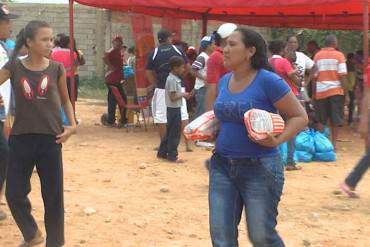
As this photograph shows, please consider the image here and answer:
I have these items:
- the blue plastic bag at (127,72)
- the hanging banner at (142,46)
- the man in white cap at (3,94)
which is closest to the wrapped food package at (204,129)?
the man in white cap at (3,94)

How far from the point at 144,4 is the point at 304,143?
3618 millimetres

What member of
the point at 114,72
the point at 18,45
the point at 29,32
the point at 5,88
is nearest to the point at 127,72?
the point at 114,72

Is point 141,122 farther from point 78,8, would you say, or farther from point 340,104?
point 78,8

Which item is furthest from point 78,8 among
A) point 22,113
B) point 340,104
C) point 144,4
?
point 22,113

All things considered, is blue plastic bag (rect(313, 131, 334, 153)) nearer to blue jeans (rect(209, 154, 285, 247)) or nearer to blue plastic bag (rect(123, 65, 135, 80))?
blue plastic bag (rect(123, 65, 135, 80))

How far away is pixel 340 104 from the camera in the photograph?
9.70 meters

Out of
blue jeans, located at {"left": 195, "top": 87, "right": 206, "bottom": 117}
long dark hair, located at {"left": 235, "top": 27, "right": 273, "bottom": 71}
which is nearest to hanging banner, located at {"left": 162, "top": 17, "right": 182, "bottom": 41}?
blue jeans, located at {"left": 195, "top": 87, "right": 206, "bottom": 117}

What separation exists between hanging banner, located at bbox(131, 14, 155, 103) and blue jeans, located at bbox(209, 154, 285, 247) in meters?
7.92

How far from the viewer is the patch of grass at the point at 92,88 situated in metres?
19.3

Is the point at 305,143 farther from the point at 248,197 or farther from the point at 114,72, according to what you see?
the point at 248,197

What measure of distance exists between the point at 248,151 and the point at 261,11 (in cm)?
1079

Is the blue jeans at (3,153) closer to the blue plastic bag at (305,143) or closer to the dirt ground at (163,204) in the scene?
the dirt ground at (163,204)

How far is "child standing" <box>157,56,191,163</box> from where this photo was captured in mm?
8438

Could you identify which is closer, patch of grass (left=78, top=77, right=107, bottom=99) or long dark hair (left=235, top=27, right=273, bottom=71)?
long dark hair (left=235, top=27, right=273, bottom=71)
